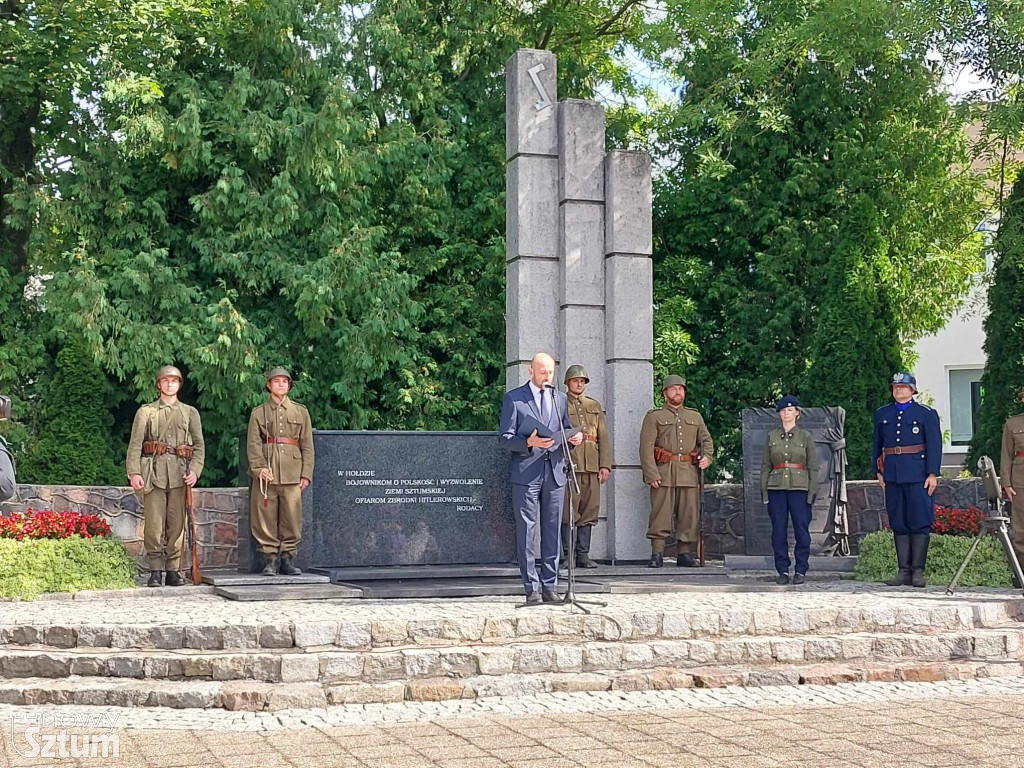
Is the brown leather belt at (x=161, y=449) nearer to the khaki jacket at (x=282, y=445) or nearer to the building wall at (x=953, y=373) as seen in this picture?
the khaki jacket at (x=282, y=445)

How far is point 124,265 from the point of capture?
602 inches

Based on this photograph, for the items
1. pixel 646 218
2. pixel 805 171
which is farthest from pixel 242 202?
pixel 805 171

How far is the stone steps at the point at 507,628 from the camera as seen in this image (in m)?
7.57

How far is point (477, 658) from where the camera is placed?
24.4 feet

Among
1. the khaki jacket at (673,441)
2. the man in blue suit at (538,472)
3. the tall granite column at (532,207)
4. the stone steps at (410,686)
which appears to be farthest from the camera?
the tall granite column at (532,207)

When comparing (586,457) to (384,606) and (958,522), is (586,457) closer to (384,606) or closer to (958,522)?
(958,522)

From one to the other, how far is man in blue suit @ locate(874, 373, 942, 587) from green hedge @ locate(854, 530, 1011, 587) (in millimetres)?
351

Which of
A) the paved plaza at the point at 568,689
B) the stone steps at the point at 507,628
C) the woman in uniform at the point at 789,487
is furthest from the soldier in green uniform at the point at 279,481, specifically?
the woman in uniform at the point at 789,487

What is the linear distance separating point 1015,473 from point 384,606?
6.03 meters

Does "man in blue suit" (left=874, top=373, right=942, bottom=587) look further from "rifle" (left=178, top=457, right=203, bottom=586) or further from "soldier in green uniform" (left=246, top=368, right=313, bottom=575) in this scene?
"rifle" (left=178, top=457, right=203, bottom=586)

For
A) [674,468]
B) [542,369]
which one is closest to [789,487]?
[674,468]

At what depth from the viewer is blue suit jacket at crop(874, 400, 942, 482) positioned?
11.0 meters

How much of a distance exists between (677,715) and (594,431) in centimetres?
592

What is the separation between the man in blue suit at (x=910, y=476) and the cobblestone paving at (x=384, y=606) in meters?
0.53
